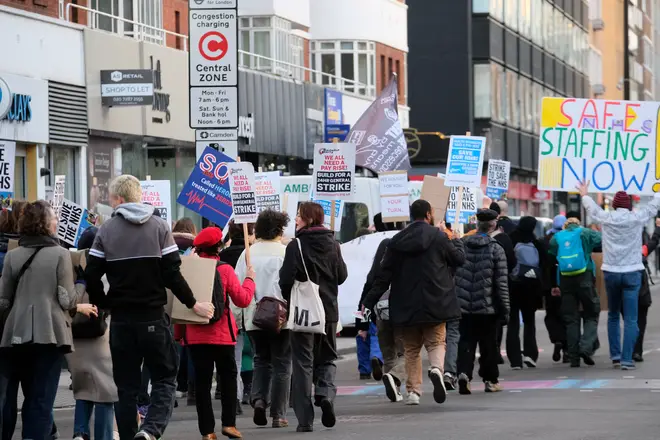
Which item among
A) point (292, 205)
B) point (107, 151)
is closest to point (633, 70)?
point (107, 151)

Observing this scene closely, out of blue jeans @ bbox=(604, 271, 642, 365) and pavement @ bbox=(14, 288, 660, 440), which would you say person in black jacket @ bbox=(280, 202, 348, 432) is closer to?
pavement @ bbox=(14, 288, 660, 440)

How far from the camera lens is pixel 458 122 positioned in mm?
56156

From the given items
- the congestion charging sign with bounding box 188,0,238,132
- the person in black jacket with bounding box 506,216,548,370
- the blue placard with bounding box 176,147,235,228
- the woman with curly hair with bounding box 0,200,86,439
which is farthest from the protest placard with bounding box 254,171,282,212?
the woman with curly hair with bounding box 0,200,86,439

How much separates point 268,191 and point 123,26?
13295 millimetres

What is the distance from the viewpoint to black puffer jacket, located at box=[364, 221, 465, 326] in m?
15.1

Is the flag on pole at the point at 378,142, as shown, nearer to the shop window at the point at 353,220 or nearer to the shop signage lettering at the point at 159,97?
the shop window at the point at 353,220

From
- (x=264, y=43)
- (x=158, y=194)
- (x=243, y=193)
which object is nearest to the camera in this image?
(x=243, y=193)

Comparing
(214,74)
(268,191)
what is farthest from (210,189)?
(214,74)

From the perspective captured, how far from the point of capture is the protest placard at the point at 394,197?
23.9m

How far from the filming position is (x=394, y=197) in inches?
952

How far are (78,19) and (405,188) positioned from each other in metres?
8.51

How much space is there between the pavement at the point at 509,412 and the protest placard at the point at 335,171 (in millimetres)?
2137

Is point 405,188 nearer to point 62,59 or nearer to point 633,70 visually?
point 62,59

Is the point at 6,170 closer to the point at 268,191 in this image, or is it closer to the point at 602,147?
the point at 268,191
